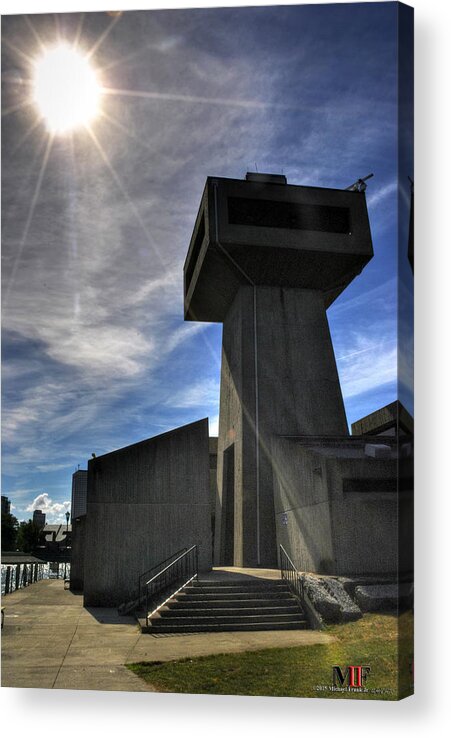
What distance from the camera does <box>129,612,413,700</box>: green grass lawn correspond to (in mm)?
8070

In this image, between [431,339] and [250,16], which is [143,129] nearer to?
[250,16]

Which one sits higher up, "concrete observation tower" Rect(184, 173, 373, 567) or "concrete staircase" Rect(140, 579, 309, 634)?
"concrete observation tower" Rect(184, 173, 373, 567)

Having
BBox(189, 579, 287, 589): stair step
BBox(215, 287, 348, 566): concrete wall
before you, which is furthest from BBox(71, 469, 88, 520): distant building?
BBox(215, 287, 348, 566): concrete wall

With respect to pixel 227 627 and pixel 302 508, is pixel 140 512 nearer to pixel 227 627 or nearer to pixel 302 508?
pixel 302 508

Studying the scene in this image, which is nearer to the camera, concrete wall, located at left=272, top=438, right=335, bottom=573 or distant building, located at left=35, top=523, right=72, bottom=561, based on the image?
concrete wall, located at left=272, top=438, right=335, bottom=573

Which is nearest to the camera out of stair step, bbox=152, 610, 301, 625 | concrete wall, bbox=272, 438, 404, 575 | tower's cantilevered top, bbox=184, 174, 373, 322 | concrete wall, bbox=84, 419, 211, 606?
concrete wall, bbox=272, 438, 404, 575

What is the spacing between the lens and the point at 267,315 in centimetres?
2070

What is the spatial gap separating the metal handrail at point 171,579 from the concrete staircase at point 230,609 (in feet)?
1.66

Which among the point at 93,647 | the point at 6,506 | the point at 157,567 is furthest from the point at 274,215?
the point at 93,647

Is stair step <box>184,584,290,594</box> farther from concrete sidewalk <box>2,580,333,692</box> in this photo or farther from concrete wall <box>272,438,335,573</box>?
concrete sidewalk <box>2,580,333,692</box>

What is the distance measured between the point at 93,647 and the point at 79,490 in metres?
5.96

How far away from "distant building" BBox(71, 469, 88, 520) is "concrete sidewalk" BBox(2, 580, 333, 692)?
3.24 m

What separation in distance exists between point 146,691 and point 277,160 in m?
8.79

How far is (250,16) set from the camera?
962 centimetres
